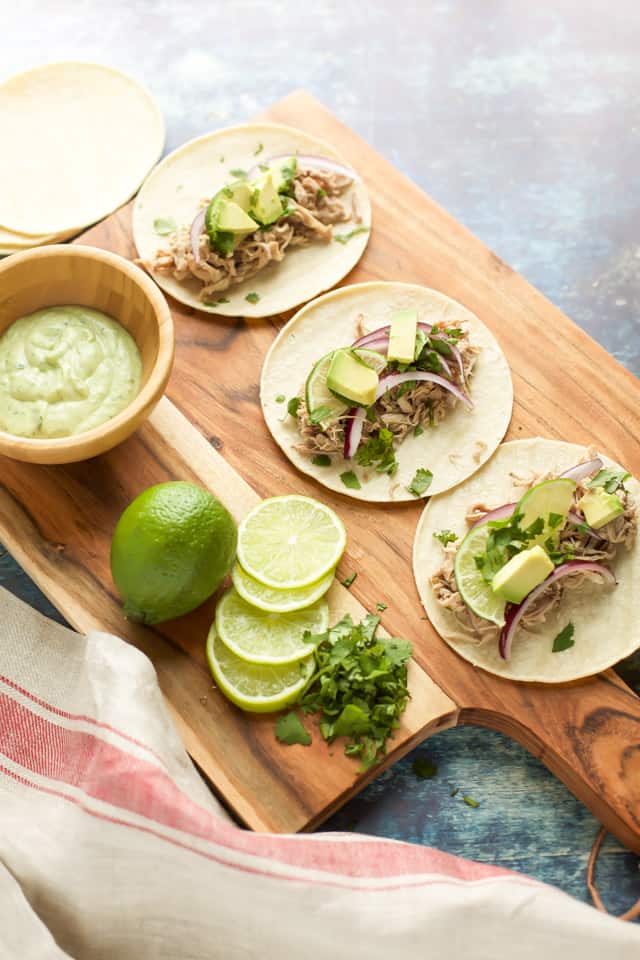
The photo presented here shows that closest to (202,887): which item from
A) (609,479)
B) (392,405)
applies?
(392,405)

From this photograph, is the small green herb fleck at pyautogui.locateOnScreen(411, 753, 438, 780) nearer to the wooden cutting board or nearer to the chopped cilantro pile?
the wooden cutting board

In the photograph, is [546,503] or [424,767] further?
[424,767]

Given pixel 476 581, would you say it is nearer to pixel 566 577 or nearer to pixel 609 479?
pixel 566 577

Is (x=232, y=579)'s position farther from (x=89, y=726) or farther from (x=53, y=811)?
(x=53, y=811)

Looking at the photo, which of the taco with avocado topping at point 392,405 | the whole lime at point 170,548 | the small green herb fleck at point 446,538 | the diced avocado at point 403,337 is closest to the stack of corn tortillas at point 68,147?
the taco with avocado topping at point 392,405

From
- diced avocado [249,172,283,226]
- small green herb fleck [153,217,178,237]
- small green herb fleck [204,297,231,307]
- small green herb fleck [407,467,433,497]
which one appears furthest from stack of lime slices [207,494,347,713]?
small green herb fleck [153,217,178,237]

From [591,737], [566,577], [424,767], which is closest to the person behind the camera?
[591,737]

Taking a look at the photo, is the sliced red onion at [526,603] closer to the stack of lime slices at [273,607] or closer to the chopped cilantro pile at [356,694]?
the chopped cilantro pile at [356,694]
